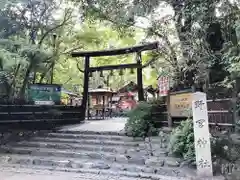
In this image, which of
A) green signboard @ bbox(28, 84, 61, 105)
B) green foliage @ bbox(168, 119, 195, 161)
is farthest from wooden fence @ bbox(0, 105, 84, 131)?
green foliage @ bbox(168, 119, 195, 161)

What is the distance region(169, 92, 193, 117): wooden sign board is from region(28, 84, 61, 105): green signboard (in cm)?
506

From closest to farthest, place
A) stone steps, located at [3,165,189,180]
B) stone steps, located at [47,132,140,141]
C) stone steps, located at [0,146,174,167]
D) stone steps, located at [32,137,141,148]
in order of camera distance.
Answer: stone steps, located at [3,165,189,180] < stone steps, located at [0,146,174,167] < stone steps, located at [32,137,141,148] < stone steps, located at [47,132,140,141]

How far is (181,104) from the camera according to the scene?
28.7 feet

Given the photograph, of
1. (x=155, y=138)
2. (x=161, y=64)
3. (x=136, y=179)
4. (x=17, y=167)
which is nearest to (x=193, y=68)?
(x=161, y=64)

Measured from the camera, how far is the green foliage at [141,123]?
946 centimetres

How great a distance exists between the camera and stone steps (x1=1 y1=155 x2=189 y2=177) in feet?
22.0

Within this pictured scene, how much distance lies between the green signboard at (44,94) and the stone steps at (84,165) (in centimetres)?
353

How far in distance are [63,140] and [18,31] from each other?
459 cm

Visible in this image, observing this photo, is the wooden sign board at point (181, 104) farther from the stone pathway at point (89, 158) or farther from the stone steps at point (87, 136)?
the stone steps at point (87, 136)

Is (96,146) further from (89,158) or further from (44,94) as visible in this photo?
(44,94)

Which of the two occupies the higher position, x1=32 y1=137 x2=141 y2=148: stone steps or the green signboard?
the green signboard

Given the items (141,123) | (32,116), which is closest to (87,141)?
(141,123)

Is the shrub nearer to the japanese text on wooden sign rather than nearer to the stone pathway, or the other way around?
the stone pathway

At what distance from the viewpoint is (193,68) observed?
8.20 meters
